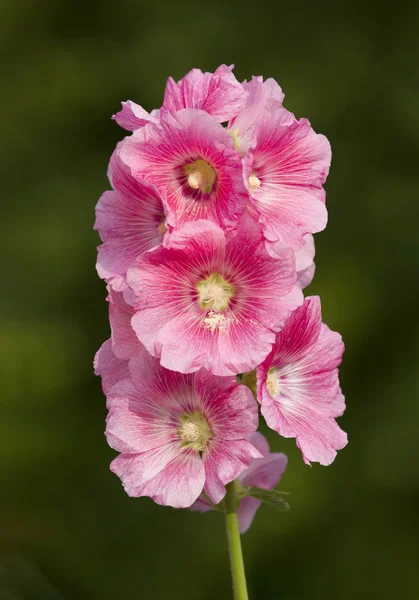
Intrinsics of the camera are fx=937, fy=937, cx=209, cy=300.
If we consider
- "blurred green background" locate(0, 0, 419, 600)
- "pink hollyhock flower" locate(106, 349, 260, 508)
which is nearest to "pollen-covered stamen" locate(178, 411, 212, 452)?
"pink hollyhock flower" locate(106, 349, 260, 508)

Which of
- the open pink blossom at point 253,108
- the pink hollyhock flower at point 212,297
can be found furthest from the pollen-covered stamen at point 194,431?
the open pink blossom at point 253,108

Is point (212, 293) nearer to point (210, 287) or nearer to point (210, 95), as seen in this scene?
point (210, 287)

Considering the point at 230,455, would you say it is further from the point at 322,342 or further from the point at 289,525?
the point at 289,525

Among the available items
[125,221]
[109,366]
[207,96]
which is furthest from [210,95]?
[109,366]

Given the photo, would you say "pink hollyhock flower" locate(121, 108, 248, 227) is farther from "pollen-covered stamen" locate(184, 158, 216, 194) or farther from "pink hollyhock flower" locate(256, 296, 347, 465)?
"pink hollyhock flower" locate(256, 296, 347, 465)

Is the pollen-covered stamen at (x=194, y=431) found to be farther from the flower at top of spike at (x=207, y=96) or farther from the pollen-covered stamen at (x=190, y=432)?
the flower at top of spike at (x=207, y=96)
